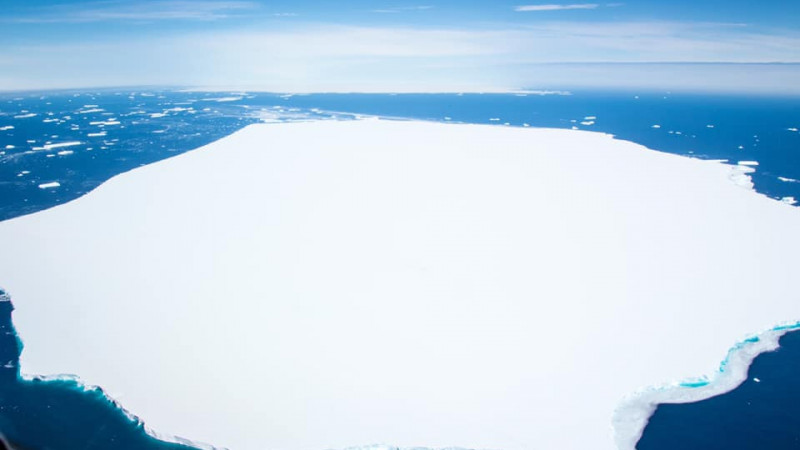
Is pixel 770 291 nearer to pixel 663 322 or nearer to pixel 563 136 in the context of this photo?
pixel 663 322

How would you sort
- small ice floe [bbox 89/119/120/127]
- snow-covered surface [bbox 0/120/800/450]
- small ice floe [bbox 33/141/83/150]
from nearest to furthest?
snow-covered surface [bbox 0/120/800/450], small ice floe [bbox 33/141/83/150], small ice floe [bbox 89/119/120/127]

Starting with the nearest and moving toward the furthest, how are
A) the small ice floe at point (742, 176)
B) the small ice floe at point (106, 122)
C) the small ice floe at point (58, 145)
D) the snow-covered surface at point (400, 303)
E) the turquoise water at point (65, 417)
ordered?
the turquoise water at point (65, 417) < the snow-covered surface at point (400, 303) < the small ice floe at point (742, 176) < the small ice floe at point (58, 145) < the small ice floe at point (106, 122)

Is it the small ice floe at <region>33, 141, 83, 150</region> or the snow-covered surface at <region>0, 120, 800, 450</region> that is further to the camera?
the small ice floe at <region>33, 141, 83, 150</region>

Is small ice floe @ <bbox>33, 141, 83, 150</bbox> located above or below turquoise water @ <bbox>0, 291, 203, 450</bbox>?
above

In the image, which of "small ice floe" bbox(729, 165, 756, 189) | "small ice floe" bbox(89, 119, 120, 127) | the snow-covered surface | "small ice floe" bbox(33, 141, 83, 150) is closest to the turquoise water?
the snow-covered surface

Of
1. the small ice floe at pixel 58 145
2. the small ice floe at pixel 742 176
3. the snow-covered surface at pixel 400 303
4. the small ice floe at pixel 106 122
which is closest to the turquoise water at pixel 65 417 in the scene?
the snow-covered surface at pixel 400 303

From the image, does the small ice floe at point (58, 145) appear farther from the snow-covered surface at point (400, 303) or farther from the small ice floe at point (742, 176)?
the small ice floe at point (742, 176)

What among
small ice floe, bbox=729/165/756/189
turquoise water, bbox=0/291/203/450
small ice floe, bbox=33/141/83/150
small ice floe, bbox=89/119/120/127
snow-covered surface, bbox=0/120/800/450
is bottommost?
turquoise water, bbox=0/291/203/450

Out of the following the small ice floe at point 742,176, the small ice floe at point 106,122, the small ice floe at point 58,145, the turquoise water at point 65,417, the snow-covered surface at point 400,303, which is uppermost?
the small ice floe at point 106,122

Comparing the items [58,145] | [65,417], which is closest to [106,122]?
[58,145]

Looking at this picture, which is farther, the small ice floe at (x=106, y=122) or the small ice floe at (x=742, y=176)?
the small ice floe at (x=106, y=122)

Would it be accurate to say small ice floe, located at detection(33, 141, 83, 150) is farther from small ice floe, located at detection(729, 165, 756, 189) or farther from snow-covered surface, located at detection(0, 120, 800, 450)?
small ice floe, located at detection(729, 165, 756, 189)
